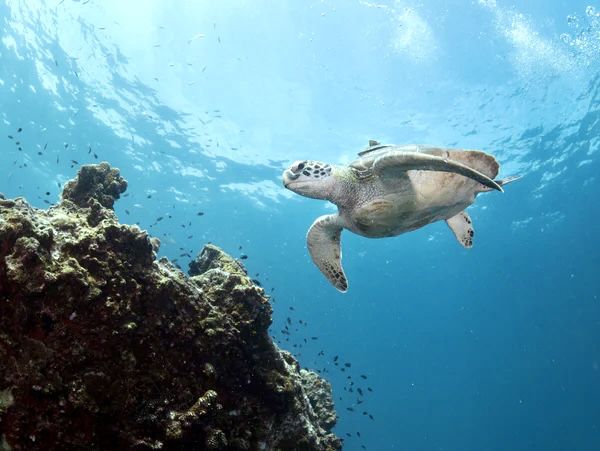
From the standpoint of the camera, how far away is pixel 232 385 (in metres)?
3.46

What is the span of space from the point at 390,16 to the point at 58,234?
14.8 metres

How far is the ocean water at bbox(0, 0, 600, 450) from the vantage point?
50.0 ft

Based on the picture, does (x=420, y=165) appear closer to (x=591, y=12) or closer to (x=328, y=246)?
(x=328, y=246)

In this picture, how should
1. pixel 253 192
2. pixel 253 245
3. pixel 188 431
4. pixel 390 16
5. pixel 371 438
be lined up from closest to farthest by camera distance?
A: pixel 188 431 < pixel 390 16 < pixel 253 192 < pixel 253 245 < pixel 371 438

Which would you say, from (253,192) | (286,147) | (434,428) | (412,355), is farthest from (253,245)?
(434,428)

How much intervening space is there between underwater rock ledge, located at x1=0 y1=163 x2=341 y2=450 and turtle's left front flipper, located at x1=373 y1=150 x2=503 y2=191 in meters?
1.81

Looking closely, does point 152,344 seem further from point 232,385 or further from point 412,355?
point 412,355

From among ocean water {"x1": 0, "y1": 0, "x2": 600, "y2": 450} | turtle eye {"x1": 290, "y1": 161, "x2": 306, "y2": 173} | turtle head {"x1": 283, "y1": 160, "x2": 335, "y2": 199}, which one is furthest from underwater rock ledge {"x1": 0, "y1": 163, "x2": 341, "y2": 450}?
ocean water {"x1": 0, "y1": 0, "x2": 600, "y2": 450}

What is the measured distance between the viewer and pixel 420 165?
3.65 m

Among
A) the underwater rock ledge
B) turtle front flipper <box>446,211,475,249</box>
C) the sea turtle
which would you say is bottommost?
the underwater rock ledge

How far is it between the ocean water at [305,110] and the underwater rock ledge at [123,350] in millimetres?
7552

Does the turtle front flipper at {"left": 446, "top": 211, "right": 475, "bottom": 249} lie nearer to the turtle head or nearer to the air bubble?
the turtle head

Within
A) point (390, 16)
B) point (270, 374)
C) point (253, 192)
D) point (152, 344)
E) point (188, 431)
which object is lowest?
point (188, 431)

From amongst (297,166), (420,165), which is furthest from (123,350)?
(420,165)
